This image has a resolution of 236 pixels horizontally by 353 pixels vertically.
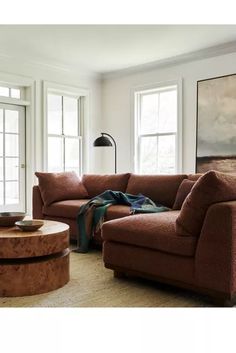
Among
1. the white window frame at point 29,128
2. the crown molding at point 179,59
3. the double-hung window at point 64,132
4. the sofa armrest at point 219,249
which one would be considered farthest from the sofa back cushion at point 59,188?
the sofa armrest at point 219,249

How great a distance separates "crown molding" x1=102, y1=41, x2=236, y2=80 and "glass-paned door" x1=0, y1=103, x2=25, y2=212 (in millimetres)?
1765

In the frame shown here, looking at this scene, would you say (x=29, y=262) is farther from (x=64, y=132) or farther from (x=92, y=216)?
(x=64, y=132)

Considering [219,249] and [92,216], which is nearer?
[219,249]

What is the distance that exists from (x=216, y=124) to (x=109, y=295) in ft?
10.6

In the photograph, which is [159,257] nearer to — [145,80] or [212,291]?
[212,291]

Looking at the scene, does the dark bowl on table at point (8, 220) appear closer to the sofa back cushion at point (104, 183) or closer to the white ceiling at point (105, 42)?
the sofa back cushion at point (104, 183)

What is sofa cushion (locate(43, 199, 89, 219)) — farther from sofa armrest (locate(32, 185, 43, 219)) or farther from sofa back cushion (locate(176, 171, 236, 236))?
sofa back cushion (locate(176, 171, 236, 236))

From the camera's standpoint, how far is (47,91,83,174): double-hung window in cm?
596

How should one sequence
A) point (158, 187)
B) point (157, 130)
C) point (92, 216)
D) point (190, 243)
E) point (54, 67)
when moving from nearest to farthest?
point (190, 243) → point (92, 216) → point (158, 187) → point (54, 67) → point (157, 130)

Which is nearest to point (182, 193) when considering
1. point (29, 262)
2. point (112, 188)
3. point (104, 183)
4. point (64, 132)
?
point (112, 188)

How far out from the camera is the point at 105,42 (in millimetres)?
4809

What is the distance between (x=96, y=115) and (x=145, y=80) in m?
1.12

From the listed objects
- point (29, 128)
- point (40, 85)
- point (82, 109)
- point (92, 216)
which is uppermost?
point (40, 85)

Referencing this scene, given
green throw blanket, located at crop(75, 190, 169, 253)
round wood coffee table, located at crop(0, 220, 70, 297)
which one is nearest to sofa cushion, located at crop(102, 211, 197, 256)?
round wood coffee table, located at crop(0, 220, 70, 297)
